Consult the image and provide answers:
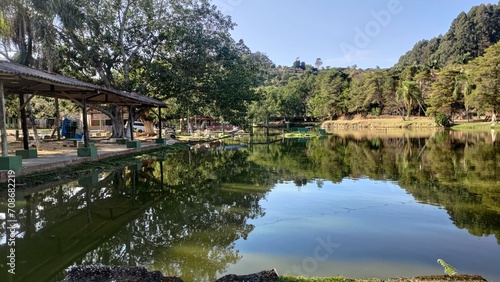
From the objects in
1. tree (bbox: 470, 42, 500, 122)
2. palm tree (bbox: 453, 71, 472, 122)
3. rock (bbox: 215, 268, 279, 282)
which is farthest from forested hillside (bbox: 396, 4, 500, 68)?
rock (bbox: 215, 268, 279, 282)

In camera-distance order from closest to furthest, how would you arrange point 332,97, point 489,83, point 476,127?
1. point 489,83
2. point 476,127
3. point 332,97

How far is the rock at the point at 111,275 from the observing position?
3.28 m

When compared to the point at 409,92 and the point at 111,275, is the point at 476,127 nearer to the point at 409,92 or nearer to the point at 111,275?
the point at 409,92

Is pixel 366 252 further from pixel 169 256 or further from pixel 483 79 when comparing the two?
pixel 483 79

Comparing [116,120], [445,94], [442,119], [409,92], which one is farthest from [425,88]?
[116,120]

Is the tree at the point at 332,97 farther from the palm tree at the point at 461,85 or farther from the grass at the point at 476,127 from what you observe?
the grass at the point at 476,127

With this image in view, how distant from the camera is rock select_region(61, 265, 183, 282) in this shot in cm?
328

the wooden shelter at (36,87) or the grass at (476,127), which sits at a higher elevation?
the wooden shelter at (36,87)

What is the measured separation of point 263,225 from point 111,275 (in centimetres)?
351

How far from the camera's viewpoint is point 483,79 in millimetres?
42344

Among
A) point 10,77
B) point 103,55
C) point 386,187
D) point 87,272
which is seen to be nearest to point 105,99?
point 103,55

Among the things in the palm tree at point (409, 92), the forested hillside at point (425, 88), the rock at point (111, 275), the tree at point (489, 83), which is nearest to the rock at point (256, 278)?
the rock at point (111, 275)

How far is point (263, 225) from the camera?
21.2 ft

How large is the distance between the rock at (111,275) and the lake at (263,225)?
0.98 meters
